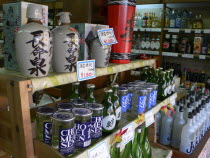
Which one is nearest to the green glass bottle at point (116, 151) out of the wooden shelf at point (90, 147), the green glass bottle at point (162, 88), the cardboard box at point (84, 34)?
the wooden shelf at point (90, 147)

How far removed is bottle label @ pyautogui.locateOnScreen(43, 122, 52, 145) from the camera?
2.56ft

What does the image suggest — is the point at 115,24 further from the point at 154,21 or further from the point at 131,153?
the point at 154,21

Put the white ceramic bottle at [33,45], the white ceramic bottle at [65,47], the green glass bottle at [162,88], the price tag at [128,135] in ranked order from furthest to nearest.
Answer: the green glass bottle at [162,88] < the price tag at [128,135] < the white ceramic bottle at [65,47] < the white ceramic bottle at [33,45]

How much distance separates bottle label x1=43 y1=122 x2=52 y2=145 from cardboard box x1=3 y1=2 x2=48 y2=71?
0.24 m

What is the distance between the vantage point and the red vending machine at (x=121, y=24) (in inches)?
41.4

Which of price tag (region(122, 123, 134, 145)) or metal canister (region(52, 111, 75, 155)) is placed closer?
metal canister (region(52, 111, 75, 155))

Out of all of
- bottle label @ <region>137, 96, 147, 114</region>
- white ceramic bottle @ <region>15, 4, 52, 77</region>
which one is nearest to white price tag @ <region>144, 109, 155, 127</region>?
bottle label @ <region>137, 96, 147, 114</region>

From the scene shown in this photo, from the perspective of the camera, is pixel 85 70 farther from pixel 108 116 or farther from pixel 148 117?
pixel 148 117

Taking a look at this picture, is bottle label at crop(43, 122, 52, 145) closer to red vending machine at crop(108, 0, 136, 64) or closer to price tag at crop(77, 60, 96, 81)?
price tag at crop(77, 60, 96, 81)

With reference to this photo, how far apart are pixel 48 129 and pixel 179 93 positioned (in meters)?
1.96

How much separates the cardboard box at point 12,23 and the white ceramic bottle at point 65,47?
0.37 ft

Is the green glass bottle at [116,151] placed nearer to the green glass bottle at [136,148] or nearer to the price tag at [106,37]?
the green glass bottle at [136,148]

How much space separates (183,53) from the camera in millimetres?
2996

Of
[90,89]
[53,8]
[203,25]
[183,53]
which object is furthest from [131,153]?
[53,8]
